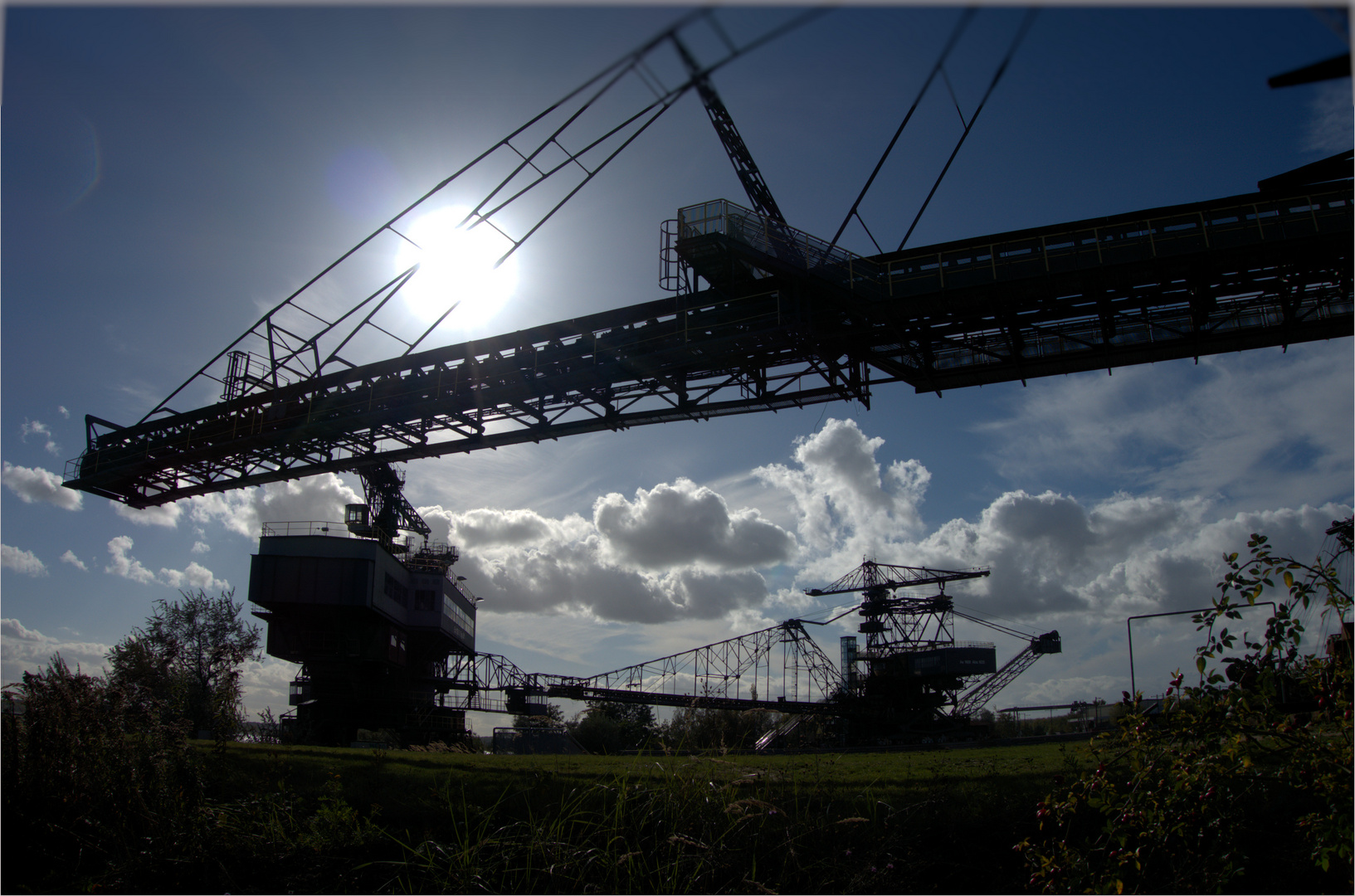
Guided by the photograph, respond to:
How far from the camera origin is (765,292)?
1605 cm

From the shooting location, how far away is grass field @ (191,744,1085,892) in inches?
269

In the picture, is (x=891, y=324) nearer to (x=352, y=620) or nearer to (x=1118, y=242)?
(x=1118, y=242)

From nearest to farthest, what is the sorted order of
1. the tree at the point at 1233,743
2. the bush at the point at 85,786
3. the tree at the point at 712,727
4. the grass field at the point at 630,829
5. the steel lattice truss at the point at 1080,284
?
the tree at the point at 1233,743
the grass field at the point at 630,829
the bush at the point at 85,786
the tree at the point at 712,727
the steel lattice truss at the point at 1080,284

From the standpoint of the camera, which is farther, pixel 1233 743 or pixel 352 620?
pixel 352 620

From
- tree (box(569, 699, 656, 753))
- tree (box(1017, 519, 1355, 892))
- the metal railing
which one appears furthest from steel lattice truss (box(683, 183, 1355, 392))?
tree (box(569, 699, 656, 753))

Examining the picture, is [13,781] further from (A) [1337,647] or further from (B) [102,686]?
(A) [1337,647]

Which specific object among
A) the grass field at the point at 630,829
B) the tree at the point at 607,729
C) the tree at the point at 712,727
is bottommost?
the tree at the point at 607,729

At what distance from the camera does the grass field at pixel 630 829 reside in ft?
22.4

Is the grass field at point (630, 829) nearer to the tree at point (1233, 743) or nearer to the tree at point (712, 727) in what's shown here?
the tree at point (712, 727)

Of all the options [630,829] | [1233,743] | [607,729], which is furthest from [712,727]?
[607,729]

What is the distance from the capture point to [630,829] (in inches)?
→ 286

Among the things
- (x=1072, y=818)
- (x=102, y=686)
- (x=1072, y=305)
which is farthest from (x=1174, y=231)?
(x=102, y=686)

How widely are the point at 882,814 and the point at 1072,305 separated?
32.8 ft

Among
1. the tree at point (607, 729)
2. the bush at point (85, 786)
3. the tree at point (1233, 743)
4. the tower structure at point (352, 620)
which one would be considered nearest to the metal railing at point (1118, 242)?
the tree at point (1233, 743)
